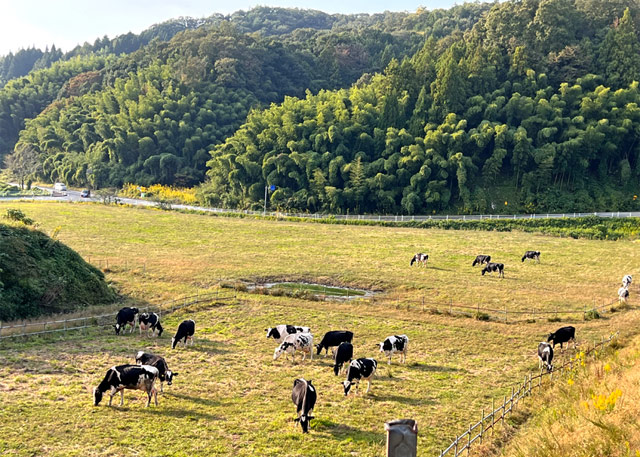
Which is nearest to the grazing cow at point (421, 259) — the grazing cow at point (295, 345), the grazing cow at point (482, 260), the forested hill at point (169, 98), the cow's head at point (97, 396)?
the grazing cow at point (482, 260)

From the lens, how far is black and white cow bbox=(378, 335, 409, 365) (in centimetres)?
1770

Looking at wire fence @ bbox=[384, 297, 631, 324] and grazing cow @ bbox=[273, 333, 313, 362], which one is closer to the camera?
grazing cow @ bbox=[273, 333, 313, 362]

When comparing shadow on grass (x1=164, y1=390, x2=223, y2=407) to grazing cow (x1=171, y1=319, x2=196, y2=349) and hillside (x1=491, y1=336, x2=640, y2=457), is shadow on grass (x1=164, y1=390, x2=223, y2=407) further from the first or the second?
hillside (x1=491, y1=336, x2=640, y2=457)

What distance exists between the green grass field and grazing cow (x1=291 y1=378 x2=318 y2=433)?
13.1 inches

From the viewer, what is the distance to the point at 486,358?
60.3 ft

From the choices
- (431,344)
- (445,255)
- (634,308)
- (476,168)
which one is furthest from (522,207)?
(431,344)

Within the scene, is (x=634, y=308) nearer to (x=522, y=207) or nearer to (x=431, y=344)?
(x=431, y=344)

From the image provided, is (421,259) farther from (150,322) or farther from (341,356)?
(341,356)

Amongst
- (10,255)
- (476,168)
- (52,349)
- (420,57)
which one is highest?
(420,57)

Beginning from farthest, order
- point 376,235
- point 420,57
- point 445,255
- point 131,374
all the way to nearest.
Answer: point 420,57
point 376,235
point 445,255
point 131,374

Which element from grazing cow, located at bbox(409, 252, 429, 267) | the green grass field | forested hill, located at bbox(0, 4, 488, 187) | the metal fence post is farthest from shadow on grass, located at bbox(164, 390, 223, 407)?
forested hill, located at bbox(0, 4, 488, 187)

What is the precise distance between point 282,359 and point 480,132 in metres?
54.7

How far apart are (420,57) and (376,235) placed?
37.6 metres

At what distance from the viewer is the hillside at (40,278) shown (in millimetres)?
23703
